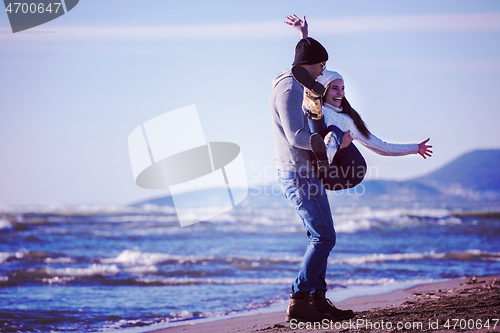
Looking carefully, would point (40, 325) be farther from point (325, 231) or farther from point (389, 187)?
point (389, 187)

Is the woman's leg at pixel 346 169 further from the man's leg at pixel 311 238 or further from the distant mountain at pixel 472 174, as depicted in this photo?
the distant mountain at pixel 472 174

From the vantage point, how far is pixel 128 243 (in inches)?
570

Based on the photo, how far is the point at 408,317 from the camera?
3.12 metres

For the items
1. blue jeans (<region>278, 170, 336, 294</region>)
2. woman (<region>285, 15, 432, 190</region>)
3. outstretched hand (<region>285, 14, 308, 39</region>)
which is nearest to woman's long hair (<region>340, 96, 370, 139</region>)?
woman (<region>285, 15, 432, 190</region>)

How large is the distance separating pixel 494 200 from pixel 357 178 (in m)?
54.6

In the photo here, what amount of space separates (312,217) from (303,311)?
0.66m

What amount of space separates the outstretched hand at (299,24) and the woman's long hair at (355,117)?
0.59 m

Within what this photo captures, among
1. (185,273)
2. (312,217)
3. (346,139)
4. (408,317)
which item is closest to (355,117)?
(346,139)

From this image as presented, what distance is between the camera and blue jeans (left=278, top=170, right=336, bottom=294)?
9.43ft

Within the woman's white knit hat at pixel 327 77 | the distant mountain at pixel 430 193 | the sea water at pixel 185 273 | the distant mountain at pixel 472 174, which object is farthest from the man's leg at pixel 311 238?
the distant mountain at pixel 472 174

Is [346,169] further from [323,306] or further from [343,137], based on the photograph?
[323,306]

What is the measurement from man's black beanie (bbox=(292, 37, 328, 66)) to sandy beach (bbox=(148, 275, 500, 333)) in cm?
178

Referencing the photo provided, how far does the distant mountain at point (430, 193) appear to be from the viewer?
35.0m

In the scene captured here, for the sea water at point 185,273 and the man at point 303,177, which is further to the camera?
the sea water at point 185,273
